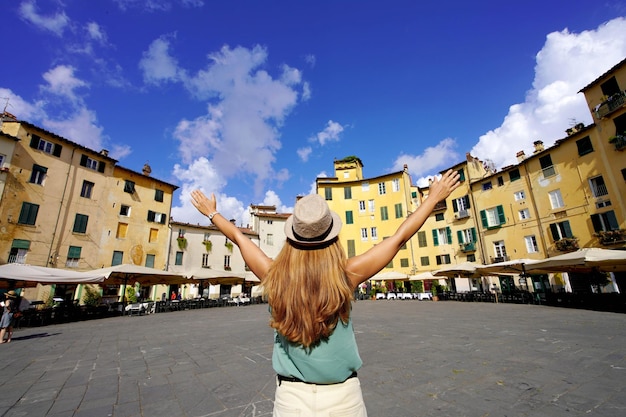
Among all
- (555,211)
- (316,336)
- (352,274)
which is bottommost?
(316,336)

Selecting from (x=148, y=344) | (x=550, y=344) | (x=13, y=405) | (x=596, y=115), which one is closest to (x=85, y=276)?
(x=148, y=344)

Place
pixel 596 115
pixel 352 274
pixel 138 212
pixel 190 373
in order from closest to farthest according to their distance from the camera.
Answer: pixel 352 274
pixel 190 373
pixel 596 115
pixel 138 212

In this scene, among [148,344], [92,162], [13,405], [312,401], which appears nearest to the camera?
[312,401]

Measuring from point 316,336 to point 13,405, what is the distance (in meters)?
5.02

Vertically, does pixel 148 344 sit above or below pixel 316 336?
below

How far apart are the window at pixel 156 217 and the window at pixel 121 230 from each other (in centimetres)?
237

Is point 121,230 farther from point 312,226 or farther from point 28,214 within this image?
point 312,226

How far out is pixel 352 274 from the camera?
1.51m

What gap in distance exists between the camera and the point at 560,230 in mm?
21828

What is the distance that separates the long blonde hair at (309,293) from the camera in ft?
4.43

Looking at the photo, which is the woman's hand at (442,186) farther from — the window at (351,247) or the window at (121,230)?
the window at (351,247)

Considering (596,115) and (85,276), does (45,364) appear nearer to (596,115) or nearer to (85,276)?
(85,276)

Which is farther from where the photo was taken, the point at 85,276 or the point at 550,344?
the point at 85,276

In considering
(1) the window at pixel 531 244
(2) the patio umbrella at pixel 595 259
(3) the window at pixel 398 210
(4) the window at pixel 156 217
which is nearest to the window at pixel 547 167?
(1) the window at pixel 531 244
